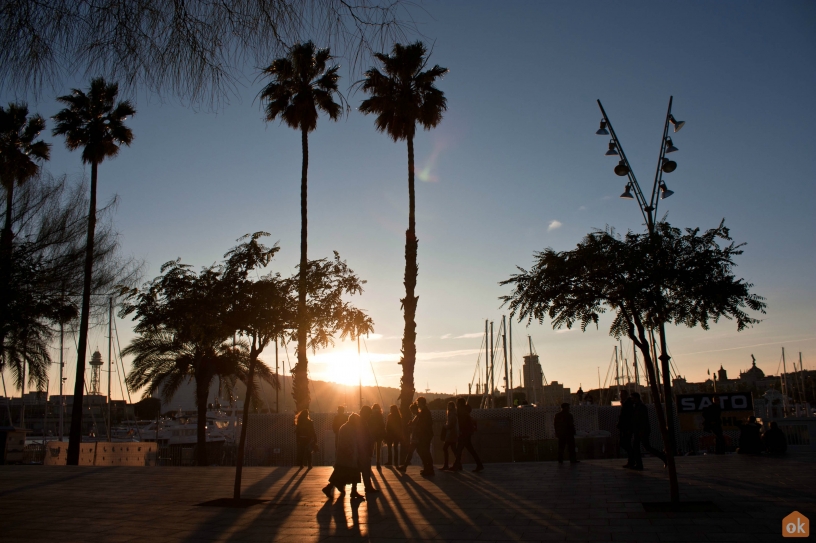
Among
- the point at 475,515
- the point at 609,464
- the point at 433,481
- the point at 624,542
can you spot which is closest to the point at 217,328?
the point at 433,481

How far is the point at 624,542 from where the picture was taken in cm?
675

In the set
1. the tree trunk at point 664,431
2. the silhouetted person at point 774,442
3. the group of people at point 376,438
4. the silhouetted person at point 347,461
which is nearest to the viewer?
the tree trunk at point 664,431

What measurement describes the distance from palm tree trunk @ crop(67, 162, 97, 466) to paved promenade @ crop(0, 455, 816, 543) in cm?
920

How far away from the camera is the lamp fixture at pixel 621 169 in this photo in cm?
1244

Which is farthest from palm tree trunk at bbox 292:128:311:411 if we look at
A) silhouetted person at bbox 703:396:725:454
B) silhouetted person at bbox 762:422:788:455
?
silhouetted person at bbox 762:422:788:455

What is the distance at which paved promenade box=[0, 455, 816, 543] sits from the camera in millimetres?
7727

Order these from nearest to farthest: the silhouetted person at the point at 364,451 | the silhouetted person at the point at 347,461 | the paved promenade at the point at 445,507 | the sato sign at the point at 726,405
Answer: the paved promenade at the point at 445,507 → the silhouetted person at the point at 347,461 → the silhouetted person at the point at 364,451 → the sato sign at the point at 726,405

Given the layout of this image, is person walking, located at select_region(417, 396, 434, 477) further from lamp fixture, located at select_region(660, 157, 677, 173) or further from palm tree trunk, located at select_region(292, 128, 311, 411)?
lamp fixture, located at select_region(660, 157, 677, 173)

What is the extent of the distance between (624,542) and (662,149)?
8417 mm

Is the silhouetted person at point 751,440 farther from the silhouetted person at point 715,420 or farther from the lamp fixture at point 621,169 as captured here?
→ the lamp fixture at point 621,169

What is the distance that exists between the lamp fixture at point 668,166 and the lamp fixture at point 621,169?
670 millimetres

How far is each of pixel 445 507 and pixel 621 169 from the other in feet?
24.3

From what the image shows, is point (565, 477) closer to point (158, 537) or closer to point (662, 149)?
point (662, 149)

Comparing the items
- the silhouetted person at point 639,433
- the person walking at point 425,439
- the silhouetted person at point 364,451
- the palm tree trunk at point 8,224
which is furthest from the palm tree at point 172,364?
the silhouetted person at point 639,433
